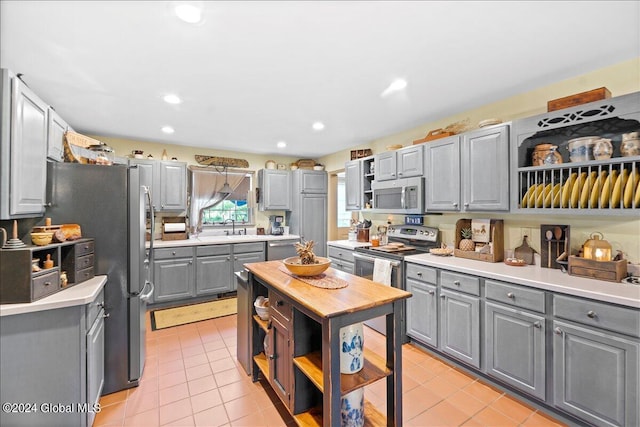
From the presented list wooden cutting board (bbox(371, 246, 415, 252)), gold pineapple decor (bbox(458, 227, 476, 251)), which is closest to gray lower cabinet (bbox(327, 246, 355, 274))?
wooden cutting board (bbox(371, 246, 415, 252))

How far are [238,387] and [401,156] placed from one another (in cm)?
300

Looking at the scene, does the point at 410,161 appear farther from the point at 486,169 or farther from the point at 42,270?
the point at 42,270

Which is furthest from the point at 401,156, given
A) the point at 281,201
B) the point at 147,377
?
the point at 147,377

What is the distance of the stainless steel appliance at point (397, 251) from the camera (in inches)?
120

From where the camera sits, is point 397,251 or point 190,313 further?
point 190,313

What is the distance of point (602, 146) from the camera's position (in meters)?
2.03

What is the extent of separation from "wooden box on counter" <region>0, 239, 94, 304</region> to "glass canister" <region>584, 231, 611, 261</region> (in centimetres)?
376

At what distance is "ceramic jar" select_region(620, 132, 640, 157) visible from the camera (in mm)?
1897

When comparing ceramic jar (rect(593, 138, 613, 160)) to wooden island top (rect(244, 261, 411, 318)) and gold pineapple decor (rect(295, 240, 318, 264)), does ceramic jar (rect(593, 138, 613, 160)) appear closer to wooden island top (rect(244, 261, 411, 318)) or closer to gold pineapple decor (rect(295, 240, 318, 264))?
wooden island top (rect(244, 261, 411, 318))

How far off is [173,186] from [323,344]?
13.0 feet

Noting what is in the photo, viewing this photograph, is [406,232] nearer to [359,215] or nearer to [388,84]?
[359,215]

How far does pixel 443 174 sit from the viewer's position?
3.03m

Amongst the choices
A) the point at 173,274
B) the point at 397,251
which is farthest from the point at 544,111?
the point at 173,274

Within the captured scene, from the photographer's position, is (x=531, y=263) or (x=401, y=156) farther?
(x=401, y=156)
